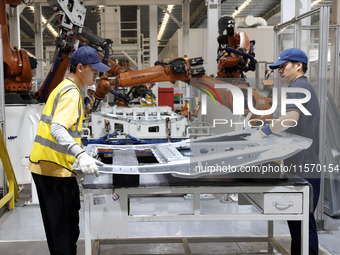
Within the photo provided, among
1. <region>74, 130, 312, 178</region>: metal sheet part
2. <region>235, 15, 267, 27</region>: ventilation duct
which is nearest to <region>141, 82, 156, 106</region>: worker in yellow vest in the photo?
<region>235, 15, 267, 27</region>: ventilation duct

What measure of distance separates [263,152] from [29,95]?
185 inches

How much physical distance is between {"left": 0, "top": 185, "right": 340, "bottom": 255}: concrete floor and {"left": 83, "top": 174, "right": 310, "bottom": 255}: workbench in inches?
41.0

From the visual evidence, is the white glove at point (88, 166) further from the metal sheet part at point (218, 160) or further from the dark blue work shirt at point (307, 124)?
the dark blue work shirt at point (307, 124)

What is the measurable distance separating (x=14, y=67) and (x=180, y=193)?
4.31 m

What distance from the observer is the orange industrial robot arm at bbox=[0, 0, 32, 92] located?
5.62 meters

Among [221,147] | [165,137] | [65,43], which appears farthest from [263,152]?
[165,137]

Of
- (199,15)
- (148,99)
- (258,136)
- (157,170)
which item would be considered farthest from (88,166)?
(199,15)

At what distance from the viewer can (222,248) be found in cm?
345

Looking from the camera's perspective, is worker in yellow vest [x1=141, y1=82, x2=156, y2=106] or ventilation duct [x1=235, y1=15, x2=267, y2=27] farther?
ventilation duct [x1=235, y1=15, x2=267, y2=27]

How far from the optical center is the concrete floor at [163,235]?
3416 mm

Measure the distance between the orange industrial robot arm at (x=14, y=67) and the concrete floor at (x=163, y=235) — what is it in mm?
1989

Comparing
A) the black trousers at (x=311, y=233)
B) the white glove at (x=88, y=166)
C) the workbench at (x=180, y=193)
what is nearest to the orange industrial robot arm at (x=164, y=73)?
the black trousers at (x=311, y=233)

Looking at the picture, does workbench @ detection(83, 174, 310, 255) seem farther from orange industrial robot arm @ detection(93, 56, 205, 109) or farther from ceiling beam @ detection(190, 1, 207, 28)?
ceiling beam @ detection(190, 1, 207, 28)

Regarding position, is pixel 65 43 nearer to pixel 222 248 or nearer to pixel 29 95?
pixel 29 95
